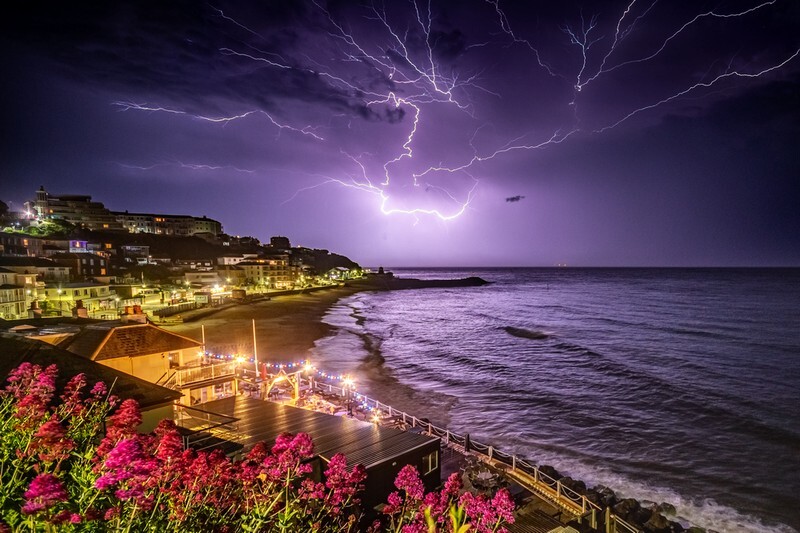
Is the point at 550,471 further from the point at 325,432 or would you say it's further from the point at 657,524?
the point at 325,432

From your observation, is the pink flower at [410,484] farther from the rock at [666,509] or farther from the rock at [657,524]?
the rock at [666,509]

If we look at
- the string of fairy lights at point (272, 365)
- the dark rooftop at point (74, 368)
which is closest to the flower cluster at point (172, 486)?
the dark rooftop at point (74, 368)

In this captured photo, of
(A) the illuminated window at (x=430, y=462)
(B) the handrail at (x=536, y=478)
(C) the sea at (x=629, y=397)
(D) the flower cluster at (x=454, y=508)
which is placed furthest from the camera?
(C) the sea at (x=629, y=397)

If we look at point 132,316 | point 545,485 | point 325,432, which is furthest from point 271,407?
point 545,485

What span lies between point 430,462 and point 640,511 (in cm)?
874

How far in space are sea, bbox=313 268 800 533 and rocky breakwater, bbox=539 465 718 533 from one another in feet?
2.78

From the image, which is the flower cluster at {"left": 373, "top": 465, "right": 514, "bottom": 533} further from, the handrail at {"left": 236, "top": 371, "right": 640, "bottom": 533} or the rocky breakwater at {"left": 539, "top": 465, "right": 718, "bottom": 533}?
the rocky breakwater at {"left": 539, "top": 465, "right": 718, "bottom": 533}

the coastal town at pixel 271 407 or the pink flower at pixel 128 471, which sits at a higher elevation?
the pink flower at pixel 128 471

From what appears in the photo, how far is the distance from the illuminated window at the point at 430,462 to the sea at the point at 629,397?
8.76 meters

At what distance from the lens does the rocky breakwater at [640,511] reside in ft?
45.8

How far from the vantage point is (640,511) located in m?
14.6

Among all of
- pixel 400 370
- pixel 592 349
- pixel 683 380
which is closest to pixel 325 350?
pixel 400 370

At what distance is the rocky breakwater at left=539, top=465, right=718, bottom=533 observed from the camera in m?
14.0

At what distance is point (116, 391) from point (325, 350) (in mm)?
31873
